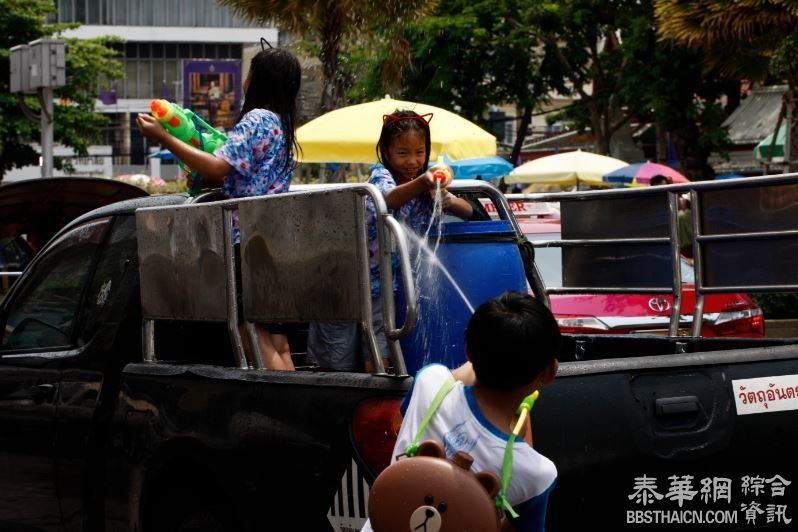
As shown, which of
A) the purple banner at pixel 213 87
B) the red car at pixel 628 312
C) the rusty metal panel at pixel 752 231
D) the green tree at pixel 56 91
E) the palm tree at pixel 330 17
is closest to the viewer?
the rusty metal panel at pixel 752 231

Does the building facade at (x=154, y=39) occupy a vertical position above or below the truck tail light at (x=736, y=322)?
above

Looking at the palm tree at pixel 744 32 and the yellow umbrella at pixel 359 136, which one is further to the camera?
the palm tree at pixel 744 32

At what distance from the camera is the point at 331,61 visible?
62.2ft

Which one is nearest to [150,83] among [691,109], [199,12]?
[199,12]

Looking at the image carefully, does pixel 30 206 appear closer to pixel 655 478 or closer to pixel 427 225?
pixel 427 225

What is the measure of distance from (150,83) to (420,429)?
72861mm

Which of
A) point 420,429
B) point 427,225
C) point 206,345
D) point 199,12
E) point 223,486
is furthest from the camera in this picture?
point 199,12

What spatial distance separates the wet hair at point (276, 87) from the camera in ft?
17.9

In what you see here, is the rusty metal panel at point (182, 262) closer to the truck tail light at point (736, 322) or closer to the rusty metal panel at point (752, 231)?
the rusty metal panel at point (752, 231)

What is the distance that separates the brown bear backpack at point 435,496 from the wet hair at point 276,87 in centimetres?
252

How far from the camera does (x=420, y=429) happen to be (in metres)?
3.26

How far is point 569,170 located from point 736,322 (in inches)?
626

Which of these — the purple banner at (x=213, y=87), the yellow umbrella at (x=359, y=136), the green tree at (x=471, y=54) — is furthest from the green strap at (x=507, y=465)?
the purple banner at (x=213, y=87)

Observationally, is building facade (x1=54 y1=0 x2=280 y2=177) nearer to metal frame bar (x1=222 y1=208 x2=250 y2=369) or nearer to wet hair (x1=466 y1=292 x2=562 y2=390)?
metal frame bar (x1=222 y1=208 x2=250 y2=369)
